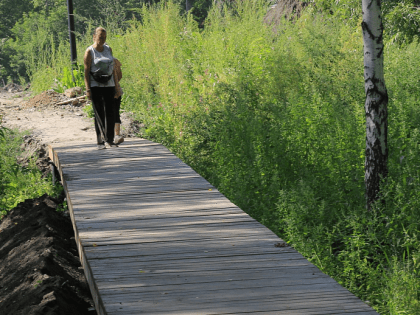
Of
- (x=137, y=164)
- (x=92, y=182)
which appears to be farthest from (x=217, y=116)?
(x=92, y=182)

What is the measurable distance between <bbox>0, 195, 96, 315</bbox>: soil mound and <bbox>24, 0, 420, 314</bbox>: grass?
1.84 meters

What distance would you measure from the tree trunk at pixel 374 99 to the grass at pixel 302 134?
19cm

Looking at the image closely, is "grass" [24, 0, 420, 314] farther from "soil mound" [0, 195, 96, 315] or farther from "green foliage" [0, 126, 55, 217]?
"green foliage" [0, 126, 55, 217]

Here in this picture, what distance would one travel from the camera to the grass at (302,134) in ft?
14.5

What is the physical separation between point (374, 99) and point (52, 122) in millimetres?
8649

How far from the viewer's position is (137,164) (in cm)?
686

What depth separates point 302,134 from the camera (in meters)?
6.23

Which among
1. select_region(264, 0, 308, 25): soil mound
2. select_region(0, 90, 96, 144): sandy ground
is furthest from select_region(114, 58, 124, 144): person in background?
select_region(264, 0, 308, 25): soil mound

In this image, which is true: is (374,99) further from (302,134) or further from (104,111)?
(104,111)

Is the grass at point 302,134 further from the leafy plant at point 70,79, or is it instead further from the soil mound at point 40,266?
the leafy plant at point 70,79

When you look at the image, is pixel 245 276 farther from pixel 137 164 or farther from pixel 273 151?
pixel 137 164

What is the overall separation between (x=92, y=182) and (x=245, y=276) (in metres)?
3.10

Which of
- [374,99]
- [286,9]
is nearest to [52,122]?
[374,99]

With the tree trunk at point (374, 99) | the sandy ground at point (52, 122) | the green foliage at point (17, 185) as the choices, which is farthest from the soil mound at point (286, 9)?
the tree trunk at point (374, 99)
